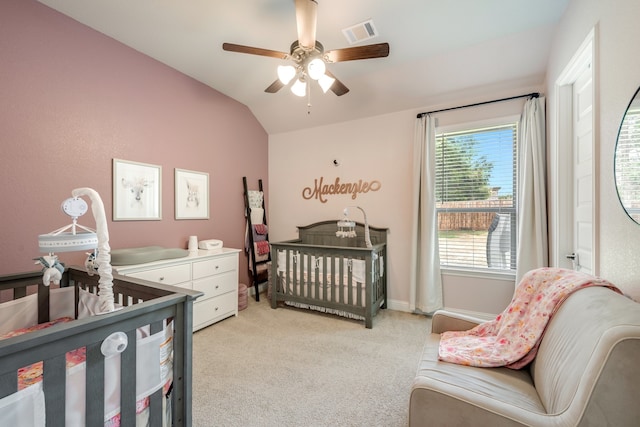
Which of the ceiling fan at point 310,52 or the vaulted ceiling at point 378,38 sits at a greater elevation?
the vaulted ceiling at point 378,38

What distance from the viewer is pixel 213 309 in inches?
110

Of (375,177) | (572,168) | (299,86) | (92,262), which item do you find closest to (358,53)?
(299,86)

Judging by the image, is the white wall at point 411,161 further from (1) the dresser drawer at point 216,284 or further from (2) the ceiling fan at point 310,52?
(1) the dresser drawer at point 216,284

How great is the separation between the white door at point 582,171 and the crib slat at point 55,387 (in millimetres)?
2756

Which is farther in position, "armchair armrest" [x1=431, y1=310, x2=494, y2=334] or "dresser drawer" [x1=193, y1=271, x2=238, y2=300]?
"dresser drawer" [x1=193, y1=271, x2=238, y2=300]

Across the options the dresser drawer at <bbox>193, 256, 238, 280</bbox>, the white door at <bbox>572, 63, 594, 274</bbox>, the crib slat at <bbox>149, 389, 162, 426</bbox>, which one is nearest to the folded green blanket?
the dresser drawer at <bbox>193, 256, 238, 280</bbox>

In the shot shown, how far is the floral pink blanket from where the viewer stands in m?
1.27

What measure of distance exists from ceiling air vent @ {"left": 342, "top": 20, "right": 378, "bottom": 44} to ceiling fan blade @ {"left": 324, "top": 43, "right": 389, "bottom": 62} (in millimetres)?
497

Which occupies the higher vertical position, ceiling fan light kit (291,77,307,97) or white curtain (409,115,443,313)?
ceiling fan light kit (291,77,307,97)

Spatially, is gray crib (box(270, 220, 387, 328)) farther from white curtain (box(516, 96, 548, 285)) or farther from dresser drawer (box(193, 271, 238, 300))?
white curtain (box(516, 96, 548, 285))

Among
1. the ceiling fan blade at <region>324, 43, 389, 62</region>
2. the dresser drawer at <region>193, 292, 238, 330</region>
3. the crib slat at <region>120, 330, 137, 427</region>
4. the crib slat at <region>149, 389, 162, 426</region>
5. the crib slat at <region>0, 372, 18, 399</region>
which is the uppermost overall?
the ceiling fan blade at <region>324, 43, 389, 62</region>

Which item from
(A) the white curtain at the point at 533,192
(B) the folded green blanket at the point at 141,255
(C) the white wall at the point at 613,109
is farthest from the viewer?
(A) the white curtain at the point at 533,192

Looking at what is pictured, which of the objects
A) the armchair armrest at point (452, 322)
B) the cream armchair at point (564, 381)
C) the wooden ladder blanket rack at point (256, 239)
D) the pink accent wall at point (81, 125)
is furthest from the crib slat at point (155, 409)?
the wooden ladder blanket rack at point (256, 239)

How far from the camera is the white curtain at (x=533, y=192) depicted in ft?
8.00
